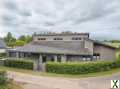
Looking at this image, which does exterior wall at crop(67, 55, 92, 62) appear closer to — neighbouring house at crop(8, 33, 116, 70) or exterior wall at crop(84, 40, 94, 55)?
neighbouring house at crop(8, 33, 116, 70)

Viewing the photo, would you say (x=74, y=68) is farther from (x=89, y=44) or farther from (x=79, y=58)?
(x=89, y=44)

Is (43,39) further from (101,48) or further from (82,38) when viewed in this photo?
(101,48)

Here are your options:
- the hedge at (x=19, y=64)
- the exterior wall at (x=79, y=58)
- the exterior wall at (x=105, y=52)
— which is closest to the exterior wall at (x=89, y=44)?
the exterior wall at (x=105, y=52)

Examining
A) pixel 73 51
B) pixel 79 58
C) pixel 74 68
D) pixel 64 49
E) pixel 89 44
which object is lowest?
pixel 74 68

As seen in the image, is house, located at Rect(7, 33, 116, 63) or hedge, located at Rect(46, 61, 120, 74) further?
house, located at Rect(7, 33, 116, 63)

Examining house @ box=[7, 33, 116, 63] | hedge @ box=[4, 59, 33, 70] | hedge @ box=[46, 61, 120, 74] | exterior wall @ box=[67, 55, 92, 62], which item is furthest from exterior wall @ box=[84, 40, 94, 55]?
hedge @ box=[4, 59, 33, 70]

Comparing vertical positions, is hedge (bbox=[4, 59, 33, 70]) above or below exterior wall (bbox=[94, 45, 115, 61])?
below

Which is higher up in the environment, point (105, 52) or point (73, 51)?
point (73, 51)

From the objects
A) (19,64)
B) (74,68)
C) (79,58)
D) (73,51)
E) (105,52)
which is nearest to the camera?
(74,68)

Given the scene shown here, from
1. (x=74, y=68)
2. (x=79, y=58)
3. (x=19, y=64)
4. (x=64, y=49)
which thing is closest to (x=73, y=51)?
(x=79, y=58)

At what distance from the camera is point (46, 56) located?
3422 centimetres

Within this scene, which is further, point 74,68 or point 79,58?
point 79,58

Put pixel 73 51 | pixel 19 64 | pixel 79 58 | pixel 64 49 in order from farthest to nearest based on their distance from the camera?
pixel 64 49
pixel 73 51
pixel 79 58
pixel 19 64

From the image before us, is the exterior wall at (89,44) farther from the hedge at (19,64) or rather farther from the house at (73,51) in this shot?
the hedge at (19,64)
